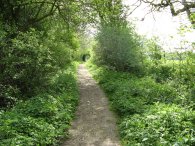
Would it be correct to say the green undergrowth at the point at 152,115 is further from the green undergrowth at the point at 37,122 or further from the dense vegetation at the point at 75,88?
the green undergrowth at the point at 37,122

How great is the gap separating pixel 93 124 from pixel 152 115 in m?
2.21

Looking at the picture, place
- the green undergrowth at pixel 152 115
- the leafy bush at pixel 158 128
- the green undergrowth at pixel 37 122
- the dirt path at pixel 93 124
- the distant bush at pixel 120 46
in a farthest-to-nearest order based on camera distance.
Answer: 1. the distant bush at pixel 120 46
2. the dirt path at pixel 93 124
3. the green undergrowth at pixel 152 115
4. the leafy bush at pixel 158 128
5. the green undergrowth at pixel 37 122

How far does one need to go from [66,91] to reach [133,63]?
7.78 metres

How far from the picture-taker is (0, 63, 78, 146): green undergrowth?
312 inches

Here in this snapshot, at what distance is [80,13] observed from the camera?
2164 cm

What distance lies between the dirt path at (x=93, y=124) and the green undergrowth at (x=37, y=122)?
367 mm

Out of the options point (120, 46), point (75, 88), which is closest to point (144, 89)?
point (75, 88)

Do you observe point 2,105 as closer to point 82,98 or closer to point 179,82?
point 82,98

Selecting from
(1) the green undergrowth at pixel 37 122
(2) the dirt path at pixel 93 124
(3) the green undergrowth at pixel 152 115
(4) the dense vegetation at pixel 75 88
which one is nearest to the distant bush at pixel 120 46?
(4) the dense vegetation at pixel 75 88

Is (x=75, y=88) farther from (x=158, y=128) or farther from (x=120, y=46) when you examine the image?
(x=158, y=128)

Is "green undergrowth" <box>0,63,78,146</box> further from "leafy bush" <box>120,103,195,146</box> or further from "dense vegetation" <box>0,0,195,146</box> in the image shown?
"leafy bush" <box>120,103,195,146</box>

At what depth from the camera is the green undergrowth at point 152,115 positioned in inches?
324

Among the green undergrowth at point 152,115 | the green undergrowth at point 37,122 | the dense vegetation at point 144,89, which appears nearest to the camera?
the green undergrowth at point 37,122

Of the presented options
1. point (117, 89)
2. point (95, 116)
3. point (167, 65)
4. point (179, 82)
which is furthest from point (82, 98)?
point (167, 65)
